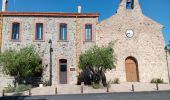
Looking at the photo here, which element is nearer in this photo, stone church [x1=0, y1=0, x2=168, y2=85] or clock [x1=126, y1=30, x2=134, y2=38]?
stone church [x1=0, y1=0, x2=168, y2=85]

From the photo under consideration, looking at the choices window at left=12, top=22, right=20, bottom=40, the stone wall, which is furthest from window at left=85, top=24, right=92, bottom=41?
window at left=12, top=22, right=20, bottom=40

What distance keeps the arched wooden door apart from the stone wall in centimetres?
453

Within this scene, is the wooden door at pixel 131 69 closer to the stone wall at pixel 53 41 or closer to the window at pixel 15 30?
the stone wall at pixel 53 41

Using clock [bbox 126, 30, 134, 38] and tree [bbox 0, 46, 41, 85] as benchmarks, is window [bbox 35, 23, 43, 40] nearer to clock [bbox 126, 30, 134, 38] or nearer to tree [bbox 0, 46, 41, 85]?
tree [bbox 0, 46, 41, 85]

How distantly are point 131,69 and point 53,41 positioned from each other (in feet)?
29.7

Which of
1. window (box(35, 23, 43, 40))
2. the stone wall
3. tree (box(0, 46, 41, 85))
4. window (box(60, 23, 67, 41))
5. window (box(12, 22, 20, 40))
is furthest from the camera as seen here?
window (box(60, 23, 67, 41))

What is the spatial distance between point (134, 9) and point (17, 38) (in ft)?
44.1

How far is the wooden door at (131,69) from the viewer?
27125 mm

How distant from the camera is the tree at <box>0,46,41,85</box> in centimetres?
2229

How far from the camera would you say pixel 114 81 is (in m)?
25.7

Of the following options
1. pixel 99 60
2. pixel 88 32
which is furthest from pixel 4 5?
pixel 99 60

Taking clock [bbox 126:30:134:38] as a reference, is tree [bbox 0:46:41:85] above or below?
below

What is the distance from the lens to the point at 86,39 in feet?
87.3

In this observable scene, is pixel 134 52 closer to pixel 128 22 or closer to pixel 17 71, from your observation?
pixel 128 22
